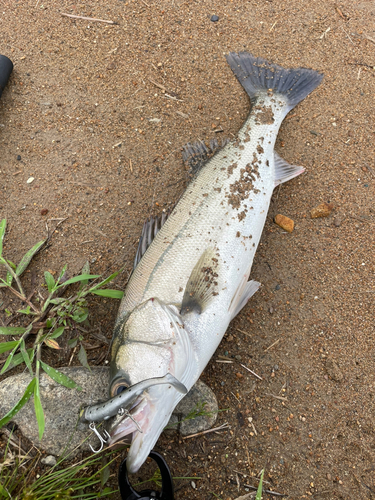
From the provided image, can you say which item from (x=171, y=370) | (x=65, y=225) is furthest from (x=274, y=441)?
(x=65, y=225)

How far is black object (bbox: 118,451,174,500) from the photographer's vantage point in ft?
7.30

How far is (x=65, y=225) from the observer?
10.7ft

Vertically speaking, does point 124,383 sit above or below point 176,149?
below

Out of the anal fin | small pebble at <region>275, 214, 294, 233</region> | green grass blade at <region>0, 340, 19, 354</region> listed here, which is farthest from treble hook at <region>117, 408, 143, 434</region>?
the anal fin

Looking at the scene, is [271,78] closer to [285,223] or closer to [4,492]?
[285,223]

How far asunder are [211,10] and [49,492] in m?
4.86

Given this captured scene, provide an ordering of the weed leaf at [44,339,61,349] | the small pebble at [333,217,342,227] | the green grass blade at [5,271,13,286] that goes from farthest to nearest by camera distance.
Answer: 1. the small pebble at [333,217,342,227]
2. the green grass blade at [5,271,13,286]
3. the weed leaf at [44,339,61,349]

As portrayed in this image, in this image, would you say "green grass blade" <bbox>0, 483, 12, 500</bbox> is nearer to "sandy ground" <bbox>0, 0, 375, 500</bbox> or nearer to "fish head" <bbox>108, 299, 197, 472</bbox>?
"fish head" <bbox>108, 299, 197, 472</bbox>

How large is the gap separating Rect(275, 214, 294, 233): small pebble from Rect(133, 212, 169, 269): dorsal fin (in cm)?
112

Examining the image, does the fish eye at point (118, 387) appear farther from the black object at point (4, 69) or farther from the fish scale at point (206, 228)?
the black object at point (4, 69)

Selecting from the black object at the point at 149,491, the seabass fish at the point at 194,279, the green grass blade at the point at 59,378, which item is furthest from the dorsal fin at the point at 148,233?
the black object at the point at 149,491

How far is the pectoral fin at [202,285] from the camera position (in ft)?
8.36

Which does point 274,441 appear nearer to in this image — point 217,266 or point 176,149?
point 217,266

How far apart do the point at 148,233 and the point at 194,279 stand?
63 cm
